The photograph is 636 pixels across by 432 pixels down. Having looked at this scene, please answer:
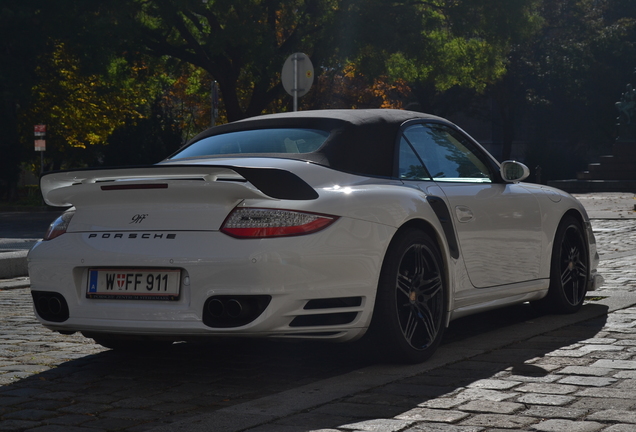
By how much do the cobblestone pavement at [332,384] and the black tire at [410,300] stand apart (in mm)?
127

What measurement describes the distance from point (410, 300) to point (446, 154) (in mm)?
1297

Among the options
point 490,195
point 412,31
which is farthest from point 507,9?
point 490,195

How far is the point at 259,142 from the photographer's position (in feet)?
19.4

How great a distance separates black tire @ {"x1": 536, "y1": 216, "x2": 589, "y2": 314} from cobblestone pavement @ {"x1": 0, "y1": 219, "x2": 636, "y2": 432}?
20cm

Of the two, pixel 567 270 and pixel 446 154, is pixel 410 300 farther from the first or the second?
pixel 567 270

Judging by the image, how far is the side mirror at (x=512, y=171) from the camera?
6.62m

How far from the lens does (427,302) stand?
5.54 meters

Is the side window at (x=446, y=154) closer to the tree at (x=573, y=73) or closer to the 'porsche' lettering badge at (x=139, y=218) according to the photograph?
the 'porsche' lettering badge at (x=139, y=218)

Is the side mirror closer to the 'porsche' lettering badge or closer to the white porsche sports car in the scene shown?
the white porsche sports car

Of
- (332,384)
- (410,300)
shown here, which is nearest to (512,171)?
(410,300)

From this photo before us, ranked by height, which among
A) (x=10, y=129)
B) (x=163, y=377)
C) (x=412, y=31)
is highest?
(x=412, y=31)

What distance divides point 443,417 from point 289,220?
3.93 ft

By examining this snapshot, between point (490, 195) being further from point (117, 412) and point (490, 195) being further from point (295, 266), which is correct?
point (117, 412)

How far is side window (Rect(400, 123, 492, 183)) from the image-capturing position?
611 centimetres
